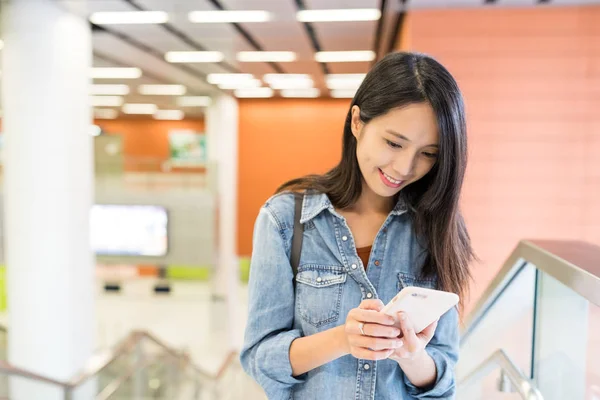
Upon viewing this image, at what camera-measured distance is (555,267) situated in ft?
4.58

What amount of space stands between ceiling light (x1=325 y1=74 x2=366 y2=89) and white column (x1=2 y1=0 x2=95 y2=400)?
5292 millimetres

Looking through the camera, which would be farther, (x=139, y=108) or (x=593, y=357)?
(x=139, y=108)

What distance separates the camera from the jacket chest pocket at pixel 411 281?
1240 millimetres

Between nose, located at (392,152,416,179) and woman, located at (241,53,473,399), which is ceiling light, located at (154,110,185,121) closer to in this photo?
woman, located at (241,53,473,399)

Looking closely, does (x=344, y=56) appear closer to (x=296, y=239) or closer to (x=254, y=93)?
(x=254, y=93)

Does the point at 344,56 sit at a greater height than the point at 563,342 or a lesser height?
greater

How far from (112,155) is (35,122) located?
20.7ft

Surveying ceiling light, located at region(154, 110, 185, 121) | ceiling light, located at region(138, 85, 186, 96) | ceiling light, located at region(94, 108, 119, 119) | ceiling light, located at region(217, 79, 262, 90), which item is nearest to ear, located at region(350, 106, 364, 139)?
ceiling light, located at region(217, 79, 262, 90)

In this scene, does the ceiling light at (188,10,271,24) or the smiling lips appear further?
the ceiling light at (188,10,271,24)

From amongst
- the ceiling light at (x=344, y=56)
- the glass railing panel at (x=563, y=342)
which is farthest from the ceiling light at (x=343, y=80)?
the glass railing panel at (x=563, y=342)

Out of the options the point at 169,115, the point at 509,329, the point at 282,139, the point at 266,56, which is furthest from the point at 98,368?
the point at 169,115

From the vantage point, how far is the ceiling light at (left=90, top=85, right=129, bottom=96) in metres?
10.8

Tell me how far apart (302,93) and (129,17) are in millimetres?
6877

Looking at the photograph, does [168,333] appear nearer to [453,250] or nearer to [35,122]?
[35,122]
